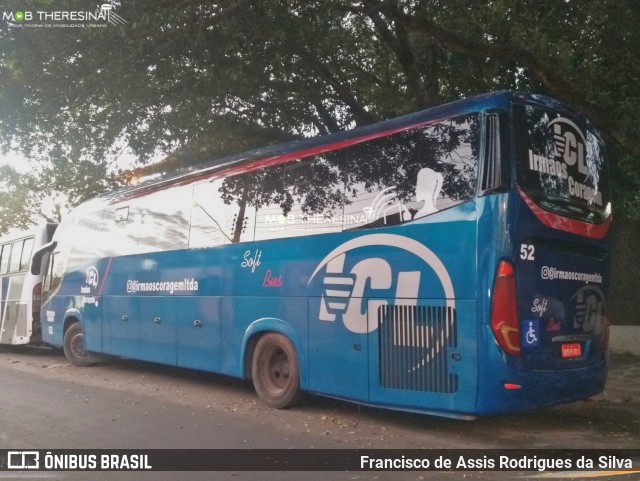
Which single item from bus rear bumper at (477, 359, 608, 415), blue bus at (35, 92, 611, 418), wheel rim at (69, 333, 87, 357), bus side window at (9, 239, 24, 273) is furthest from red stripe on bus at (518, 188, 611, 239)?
bus side window at (9, 239, 24, 273)

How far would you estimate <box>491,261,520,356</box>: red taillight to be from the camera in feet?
18.3

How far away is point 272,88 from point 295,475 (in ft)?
29.7

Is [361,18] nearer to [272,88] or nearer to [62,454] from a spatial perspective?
[272,88]

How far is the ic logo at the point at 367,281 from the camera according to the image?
241 inches

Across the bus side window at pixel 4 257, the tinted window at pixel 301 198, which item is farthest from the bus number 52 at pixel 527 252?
the bus side window at pixel 4 257

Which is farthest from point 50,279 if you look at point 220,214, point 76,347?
point 220,214

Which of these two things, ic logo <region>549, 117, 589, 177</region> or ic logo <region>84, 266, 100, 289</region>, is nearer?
ic logo <region>549, 117, 589, 177</region>

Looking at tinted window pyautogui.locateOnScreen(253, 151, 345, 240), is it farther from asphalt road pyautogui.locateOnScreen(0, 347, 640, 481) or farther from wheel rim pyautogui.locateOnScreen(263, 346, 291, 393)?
asphalt road pyautogui.locateOnScreen(0, 347, 640, 481)

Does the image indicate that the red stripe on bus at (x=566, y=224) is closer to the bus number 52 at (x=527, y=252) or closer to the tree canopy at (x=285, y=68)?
the bus number 52 at (x=527, y=252)

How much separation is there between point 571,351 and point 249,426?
3.52m

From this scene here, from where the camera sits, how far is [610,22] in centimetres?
978

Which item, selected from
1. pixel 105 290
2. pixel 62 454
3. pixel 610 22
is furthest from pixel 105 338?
pixel 610 22

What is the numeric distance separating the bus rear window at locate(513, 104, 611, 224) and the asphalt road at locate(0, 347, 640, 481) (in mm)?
2378

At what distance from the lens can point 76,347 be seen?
41.0 feet
